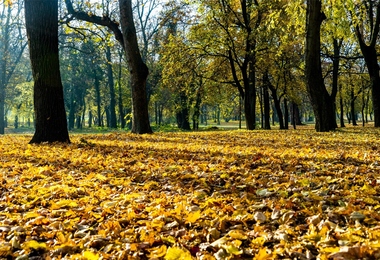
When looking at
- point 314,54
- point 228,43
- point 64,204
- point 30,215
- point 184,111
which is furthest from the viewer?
point 184,111

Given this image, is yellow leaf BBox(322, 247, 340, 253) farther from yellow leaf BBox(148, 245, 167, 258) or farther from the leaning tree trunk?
the leaning tree trunk

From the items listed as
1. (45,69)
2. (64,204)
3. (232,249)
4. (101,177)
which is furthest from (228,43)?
(232,249)

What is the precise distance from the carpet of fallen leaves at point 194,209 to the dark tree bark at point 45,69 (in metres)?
3.20

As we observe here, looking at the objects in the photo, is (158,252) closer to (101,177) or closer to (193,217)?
(193,217)

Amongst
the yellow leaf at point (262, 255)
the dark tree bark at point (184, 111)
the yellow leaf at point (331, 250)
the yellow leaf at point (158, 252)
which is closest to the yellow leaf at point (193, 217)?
the yellow leaf at point (158, 252)

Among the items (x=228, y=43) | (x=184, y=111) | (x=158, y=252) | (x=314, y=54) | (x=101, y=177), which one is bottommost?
(x=158, y=252)

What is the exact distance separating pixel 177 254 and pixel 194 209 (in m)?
0.88

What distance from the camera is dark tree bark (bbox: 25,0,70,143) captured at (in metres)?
8.09

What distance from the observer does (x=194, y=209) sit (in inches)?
112

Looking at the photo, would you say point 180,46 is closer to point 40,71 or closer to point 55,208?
point 40,71

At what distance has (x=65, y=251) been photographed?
216 centimetres

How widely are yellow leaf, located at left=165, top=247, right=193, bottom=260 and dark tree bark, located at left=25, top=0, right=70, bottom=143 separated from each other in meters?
7.05

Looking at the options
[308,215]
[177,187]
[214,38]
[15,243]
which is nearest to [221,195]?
[177,187]

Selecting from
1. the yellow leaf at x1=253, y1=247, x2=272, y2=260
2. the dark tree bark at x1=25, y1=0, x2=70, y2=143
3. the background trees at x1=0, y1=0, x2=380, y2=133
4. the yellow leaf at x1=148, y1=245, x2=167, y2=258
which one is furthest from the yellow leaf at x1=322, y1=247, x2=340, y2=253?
the background trees at x1=0, y1=0, x2=380, y2=133
